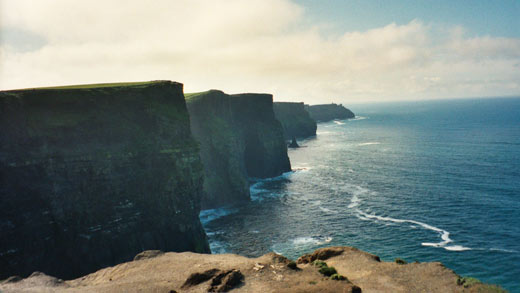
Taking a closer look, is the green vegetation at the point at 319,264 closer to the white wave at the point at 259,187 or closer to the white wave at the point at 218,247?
the white wave at the point at 218,247

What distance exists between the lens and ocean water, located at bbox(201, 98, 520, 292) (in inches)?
2159

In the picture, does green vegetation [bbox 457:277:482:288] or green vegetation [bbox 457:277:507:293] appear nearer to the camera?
green vegetation [bbox 457:277:507:293]

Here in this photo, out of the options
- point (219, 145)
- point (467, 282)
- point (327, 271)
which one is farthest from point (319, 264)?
point (219, 145)

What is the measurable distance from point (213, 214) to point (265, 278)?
49.6 m

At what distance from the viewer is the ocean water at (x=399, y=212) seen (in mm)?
54844

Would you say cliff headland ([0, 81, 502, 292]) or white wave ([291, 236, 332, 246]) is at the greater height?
cliff headland ([0, 81, 502, 292])

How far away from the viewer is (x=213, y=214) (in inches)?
3206

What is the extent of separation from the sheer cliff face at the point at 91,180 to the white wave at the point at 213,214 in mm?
17910

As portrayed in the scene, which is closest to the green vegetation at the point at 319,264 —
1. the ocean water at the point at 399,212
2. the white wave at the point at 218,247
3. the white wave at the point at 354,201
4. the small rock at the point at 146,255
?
the ocean water at the point at 399,212

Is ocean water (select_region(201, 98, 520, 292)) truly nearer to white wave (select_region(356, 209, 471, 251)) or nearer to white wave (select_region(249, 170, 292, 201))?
white wave (select_region(356, 209, 471, 251))

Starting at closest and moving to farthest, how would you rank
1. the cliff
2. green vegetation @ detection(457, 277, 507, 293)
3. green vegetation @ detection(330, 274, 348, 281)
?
1. green vegetation @ detection(457, 277, 507, 293)
2. the cliff
3. green vegetation @ detection(330, 274, 348, 281)

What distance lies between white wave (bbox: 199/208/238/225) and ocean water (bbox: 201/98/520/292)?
30 centimetres

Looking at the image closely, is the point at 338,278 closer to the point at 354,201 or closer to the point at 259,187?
the point at 354,201

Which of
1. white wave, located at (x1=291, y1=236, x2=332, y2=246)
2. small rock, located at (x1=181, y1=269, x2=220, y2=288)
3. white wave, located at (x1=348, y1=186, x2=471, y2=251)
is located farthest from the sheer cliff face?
white wave, located at (x1=348, y1=186, x2=471, y2=251)
